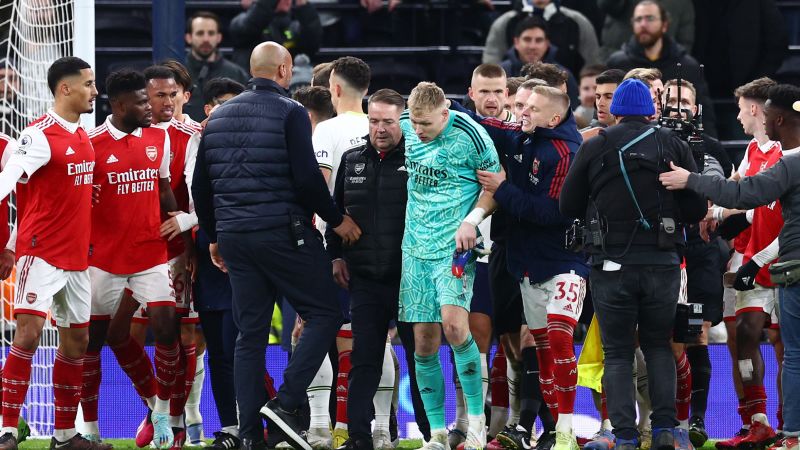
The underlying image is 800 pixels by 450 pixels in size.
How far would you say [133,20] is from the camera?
13.8m

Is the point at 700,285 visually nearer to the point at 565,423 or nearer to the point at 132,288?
the point at 565,423

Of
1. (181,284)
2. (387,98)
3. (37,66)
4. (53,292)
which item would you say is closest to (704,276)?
(387,98)

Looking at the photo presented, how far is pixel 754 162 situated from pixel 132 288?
12.6 feet

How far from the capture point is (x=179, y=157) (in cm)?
846

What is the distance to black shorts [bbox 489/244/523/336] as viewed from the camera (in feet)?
26.8

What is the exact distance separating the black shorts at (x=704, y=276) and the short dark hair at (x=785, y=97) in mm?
1271

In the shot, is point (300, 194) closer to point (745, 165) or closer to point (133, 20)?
point (745, 165)

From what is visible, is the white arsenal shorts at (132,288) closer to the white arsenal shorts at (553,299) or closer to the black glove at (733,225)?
the white arsenal shorts at (553,299)

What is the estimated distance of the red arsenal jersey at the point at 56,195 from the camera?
7.62 meters

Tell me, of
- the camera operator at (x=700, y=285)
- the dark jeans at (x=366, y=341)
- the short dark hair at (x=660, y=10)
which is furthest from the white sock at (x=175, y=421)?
the short dark hair at (x=660, y=10)

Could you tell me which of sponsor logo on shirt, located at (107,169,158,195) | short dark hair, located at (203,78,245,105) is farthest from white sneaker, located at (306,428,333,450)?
short dark hair, located at (203,78,245,105)

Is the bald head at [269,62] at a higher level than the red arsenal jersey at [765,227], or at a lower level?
higher

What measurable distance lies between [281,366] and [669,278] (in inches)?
145

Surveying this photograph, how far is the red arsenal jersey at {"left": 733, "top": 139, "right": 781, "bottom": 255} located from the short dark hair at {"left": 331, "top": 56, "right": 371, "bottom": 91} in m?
2.37
